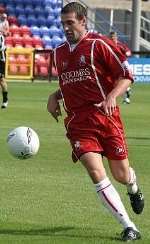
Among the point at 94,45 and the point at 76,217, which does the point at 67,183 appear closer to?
the point at 76,217

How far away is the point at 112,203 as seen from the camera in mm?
7258

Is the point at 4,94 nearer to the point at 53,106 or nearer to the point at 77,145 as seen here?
the point at 53,106

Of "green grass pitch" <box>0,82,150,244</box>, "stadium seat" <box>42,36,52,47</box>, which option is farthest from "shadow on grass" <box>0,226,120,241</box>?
"stadium seat" <box>42,36,52,47</box>

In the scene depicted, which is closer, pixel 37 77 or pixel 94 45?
pixel 94 45

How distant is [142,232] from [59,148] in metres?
6.91

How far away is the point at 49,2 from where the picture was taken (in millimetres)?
44531

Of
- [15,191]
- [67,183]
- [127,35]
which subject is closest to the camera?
[15,191]

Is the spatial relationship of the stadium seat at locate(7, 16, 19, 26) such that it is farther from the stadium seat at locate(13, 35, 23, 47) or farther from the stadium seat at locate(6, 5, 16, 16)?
the stadium seat at locate(13, 35, 23, 47)

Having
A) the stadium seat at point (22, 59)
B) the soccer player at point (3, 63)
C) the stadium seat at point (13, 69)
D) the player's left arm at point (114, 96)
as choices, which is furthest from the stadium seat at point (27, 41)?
the player's left arm at point (114, 96)

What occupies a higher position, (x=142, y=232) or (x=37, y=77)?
(x=142, y=232)

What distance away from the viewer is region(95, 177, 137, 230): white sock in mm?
7238

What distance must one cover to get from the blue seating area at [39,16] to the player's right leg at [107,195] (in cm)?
3559

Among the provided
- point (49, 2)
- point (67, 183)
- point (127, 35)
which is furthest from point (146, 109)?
point (127, 35)

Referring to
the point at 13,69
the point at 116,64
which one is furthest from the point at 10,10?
the point at 116,64
